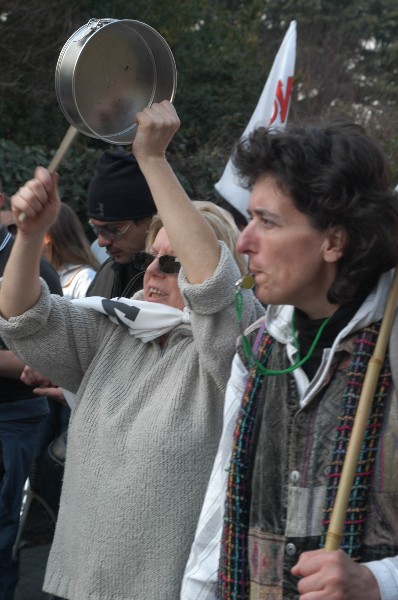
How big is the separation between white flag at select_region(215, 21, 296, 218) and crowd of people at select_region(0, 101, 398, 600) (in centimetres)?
237

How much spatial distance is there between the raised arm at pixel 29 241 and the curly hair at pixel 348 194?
0.73m

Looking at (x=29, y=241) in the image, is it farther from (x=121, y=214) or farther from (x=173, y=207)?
(x=121, y=214)

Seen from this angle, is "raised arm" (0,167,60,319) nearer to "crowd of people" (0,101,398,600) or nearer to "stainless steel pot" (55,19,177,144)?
"crowd of people" (0,101,398,600)

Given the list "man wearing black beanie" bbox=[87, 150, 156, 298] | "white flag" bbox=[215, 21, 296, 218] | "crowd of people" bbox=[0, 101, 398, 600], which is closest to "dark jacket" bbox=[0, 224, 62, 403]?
"man wearing black beanie" bbox=[87, 150, 156, 298]

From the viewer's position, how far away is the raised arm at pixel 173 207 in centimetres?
251

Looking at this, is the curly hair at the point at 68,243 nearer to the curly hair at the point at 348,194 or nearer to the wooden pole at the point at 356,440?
the curly hair at the point at 348,194

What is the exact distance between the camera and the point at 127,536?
103 inches

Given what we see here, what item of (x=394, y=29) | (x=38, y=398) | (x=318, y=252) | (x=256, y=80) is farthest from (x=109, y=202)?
(x=394, y=29)

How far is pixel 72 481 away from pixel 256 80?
14.8 metres

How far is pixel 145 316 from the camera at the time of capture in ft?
9.11

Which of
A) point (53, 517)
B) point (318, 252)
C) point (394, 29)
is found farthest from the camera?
point (394, 29)

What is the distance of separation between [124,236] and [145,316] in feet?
4.46

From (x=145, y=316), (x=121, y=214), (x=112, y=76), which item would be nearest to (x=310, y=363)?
(x=145, y=316)

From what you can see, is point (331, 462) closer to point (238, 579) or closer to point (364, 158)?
point (238, 579)
